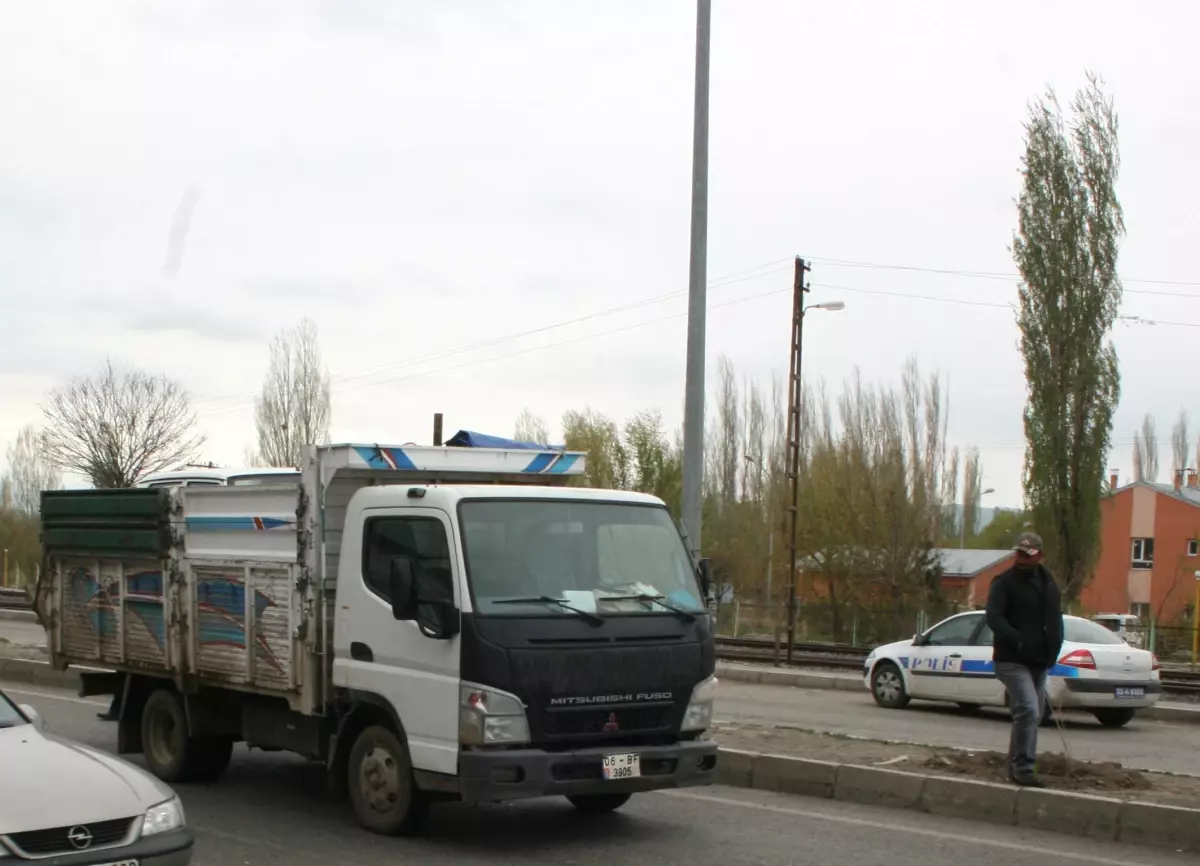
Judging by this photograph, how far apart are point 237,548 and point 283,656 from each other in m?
0.96

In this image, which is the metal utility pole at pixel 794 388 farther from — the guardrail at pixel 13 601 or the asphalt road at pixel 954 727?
the guardrail at pixel 13 601

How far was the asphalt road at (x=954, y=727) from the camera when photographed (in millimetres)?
14125

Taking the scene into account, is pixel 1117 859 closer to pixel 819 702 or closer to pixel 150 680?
pixel 150 680

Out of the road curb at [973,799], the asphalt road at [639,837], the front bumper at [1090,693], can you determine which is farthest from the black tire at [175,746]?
the front bumper at [1090,693]

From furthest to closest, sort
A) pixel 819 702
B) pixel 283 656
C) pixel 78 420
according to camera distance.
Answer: pixel 78 420, pixel 819 702, pixel 283 656

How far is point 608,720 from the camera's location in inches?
307

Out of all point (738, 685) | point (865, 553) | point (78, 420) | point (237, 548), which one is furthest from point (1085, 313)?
point (237, 548)

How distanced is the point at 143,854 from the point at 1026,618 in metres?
6.24

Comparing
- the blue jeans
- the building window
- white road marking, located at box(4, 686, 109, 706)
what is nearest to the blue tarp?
the blue jeans

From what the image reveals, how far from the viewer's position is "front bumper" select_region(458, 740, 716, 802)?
24.4 feet

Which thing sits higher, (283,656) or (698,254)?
(698,254)

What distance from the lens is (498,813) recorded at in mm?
9156

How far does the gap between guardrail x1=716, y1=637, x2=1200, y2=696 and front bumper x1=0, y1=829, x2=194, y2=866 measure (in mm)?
19169

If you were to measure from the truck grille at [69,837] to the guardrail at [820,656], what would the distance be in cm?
1947
